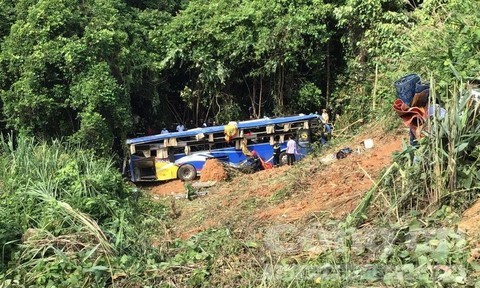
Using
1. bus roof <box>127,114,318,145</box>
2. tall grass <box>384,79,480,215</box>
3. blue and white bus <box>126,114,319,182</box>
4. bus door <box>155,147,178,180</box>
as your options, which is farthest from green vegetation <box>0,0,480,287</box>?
bus door <box>155,147,178,180</box>

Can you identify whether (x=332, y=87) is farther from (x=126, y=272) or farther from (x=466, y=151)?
(x=126, y=272)

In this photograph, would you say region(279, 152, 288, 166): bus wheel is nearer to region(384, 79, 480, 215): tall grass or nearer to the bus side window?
the bus side window

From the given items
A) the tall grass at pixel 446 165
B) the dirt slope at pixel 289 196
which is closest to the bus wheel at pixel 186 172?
the dirt slope at pixel 289 196

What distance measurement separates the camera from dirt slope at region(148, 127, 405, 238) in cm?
611

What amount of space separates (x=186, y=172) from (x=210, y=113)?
357cm

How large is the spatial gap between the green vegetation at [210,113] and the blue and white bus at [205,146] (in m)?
0.79

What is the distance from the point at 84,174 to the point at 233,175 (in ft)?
19.2

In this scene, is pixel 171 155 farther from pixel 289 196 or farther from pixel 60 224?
pixel 60 224

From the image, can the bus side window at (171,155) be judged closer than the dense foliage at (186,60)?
No

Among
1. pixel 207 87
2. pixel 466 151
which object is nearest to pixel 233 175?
pixel 207 87

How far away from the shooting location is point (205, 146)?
47.9 ft

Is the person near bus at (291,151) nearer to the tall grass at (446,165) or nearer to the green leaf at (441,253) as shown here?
the tall grass at (446,165)

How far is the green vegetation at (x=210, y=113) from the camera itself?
4016 mm

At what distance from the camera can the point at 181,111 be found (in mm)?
17844
